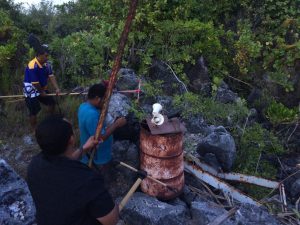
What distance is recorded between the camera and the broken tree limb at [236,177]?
505 centimetres

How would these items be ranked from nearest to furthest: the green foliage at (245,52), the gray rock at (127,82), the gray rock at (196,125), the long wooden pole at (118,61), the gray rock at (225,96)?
the long wooden pole at (118,61)
the gray rock at (196,125)
the gray rock at (127,82)
the gray rock at (225,96)
the green foliage at (245,52)

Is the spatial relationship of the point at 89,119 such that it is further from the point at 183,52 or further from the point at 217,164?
the point at 183,52

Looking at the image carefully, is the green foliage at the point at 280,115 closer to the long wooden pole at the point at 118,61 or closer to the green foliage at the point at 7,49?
the long wooden pole at the point at 118,61

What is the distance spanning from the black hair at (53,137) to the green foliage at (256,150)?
3.40m

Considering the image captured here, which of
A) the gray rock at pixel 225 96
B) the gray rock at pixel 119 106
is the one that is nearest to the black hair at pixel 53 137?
the gray rock at pixel 119 106

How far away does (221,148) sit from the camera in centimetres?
510

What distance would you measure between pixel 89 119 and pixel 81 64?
122 inches

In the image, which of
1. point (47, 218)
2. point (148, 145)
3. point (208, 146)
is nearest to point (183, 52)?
point (208, 146)

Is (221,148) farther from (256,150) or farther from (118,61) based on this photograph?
(118,61)

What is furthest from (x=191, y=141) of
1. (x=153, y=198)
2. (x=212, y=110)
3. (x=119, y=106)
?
(x=153, y=198)

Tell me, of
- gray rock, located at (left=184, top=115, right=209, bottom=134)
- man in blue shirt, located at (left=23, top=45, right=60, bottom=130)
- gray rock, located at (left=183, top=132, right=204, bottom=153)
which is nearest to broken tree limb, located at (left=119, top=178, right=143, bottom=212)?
gray rock, located at (left=183, top=132, right=204, bottom=153)

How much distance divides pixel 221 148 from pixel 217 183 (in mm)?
487

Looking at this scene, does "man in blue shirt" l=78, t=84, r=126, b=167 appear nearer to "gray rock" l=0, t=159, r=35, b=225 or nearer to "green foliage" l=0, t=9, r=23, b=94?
"gray rock" l=0, t=159, r=35, b=225

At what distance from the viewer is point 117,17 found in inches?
311
